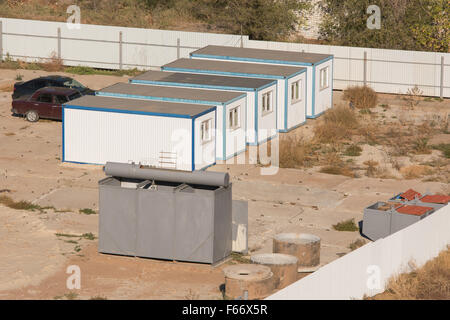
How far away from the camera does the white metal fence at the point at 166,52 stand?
4694 cm

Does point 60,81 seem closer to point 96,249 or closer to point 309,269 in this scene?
point 96,249

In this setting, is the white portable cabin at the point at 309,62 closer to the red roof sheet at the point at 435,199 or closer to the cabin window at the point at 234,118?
the cabin window at the point at 234,118

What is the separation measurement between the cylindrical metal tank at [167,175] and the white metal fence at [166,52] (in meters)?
24.0

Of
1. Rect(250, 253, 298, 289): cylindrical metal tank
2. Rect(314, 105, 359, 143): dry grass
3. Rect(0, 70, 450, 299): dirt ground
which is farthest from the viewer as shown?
Rect(314, 105, 359, 143): dry grass

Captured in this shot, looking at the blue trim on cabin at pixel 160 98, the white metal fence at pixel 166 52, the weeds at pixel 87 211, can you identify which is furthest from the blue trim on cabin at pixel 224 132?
the white metal fence at pixel 166 52

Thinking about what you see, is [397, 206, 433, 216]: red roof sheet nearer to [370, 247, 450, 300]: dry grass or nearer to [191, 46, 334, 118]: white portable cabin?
[370, 247, 450, 300]: dry grass

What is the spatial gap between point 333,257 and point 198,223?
365cm

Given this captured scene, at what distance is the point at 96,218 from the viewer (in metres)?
28.7

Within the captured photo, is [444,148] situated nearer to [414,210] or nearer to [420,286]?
[414,210]

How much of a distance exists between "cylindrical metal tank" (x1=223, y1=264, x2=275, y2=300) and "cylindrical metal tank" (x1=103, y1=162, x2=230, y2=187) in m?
3.34

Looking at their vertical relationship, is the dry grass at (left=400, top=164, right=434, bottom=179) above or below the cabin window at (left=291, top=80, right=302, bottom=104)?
below

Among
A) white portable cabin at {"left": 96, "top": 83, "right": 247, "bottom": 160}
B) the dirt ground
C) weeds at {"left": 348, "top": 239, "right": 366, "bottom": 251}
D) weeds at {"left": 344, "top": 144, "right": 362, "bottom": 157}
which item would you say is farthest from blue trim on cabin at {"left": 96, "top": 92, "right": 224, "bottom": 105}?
weeds at {"left": 348, "top": 239, "right": 366, "bottom": 251}

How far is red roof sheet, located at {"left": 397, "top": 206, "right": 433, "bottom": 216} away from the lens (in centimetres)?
2620

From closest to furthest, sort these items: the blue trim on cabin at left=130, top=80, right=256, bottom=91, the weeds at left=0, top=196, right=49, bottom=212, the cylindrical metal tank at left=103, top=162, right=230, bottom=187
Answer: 1. the cylindrical metal tank at left=103, top=162, right=230, bottom=187
2. the weeds at left=0, top=196, right=49, bottom=212
3. the blue trim on cabin at left=130, top=80, right=256, bottom=91
